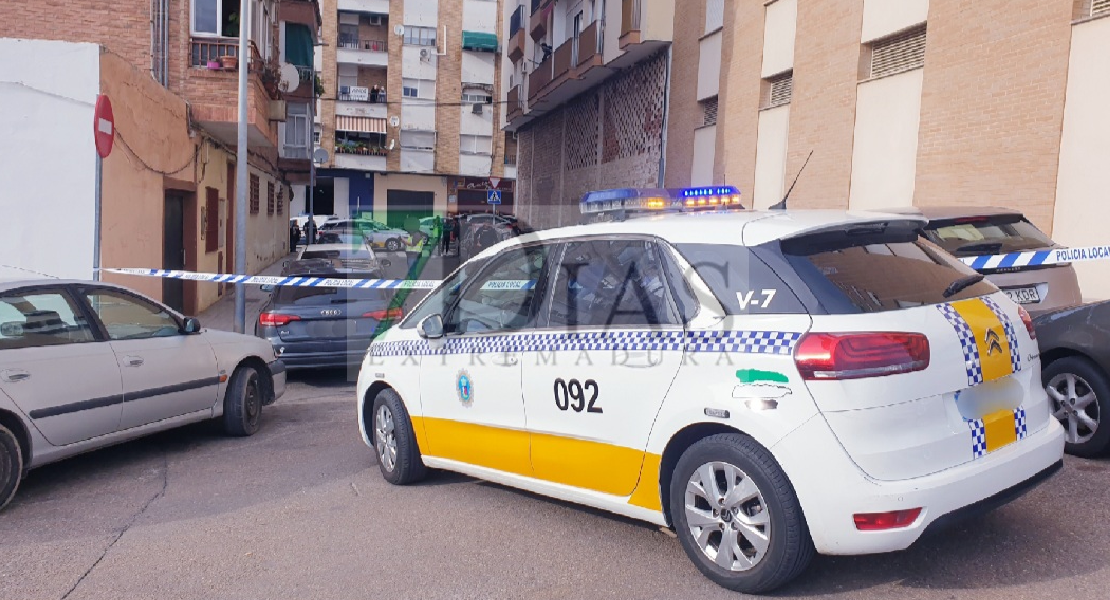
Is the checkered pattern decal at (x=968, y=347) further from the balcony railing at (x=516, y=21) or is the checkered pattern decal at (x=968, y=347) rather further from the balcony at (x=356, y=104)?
the balcony at (x=356, y=104)

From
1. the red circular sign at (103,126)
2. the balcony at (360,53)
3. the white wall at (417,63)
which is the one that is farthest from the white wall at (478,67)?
the red circular sign at (103,126)

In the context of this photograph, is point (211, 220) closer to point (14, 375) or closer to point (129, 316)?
point (129, 316)

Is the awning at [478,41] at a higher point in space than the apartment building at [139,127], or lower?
higher

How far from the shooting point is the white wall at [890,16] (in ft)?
39.2

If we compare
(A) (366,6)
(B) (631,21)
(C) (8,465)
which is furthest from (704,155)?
(A) (366,6)

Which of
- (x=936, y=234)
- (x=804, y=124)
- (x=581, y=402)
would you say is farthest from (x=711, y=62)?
(x=581, y=402)

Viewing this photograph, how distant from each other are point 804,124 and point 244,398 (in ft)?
34.2

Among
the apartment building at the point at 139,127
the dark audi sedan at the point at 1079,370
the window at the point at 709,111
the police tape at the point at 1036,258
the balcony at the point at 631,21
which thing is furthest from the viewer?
the balcony at the point at 631,21

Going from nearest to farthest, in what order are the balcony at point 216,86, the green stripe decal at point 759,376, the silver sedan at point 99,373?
the green stripe decal at point 759,376, the silver sedan at point 99,373, the balcony at point 216,86

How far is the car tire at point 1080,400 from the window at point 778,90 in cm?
996

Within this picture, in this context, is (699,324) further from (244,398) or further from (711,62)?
(711,62)

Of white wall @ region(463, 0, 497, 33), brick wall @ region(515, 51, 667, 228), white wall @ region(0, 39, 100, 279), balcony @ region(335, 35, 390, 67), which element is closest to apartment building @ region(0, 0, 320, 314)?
white wall @ region(0, 39, 100, 279)

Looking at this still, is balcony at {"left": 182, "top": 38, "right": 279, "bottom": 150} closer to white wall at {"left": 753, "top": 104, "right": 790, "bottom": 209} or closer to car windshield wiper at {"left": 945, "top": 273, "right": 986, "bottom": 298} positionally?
white wall at {"left": 753, "top": 104, "right": 790, "bottom": 209}

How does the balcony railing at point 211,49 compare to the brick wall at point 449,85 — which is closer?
the balcony railing at point 211,49
